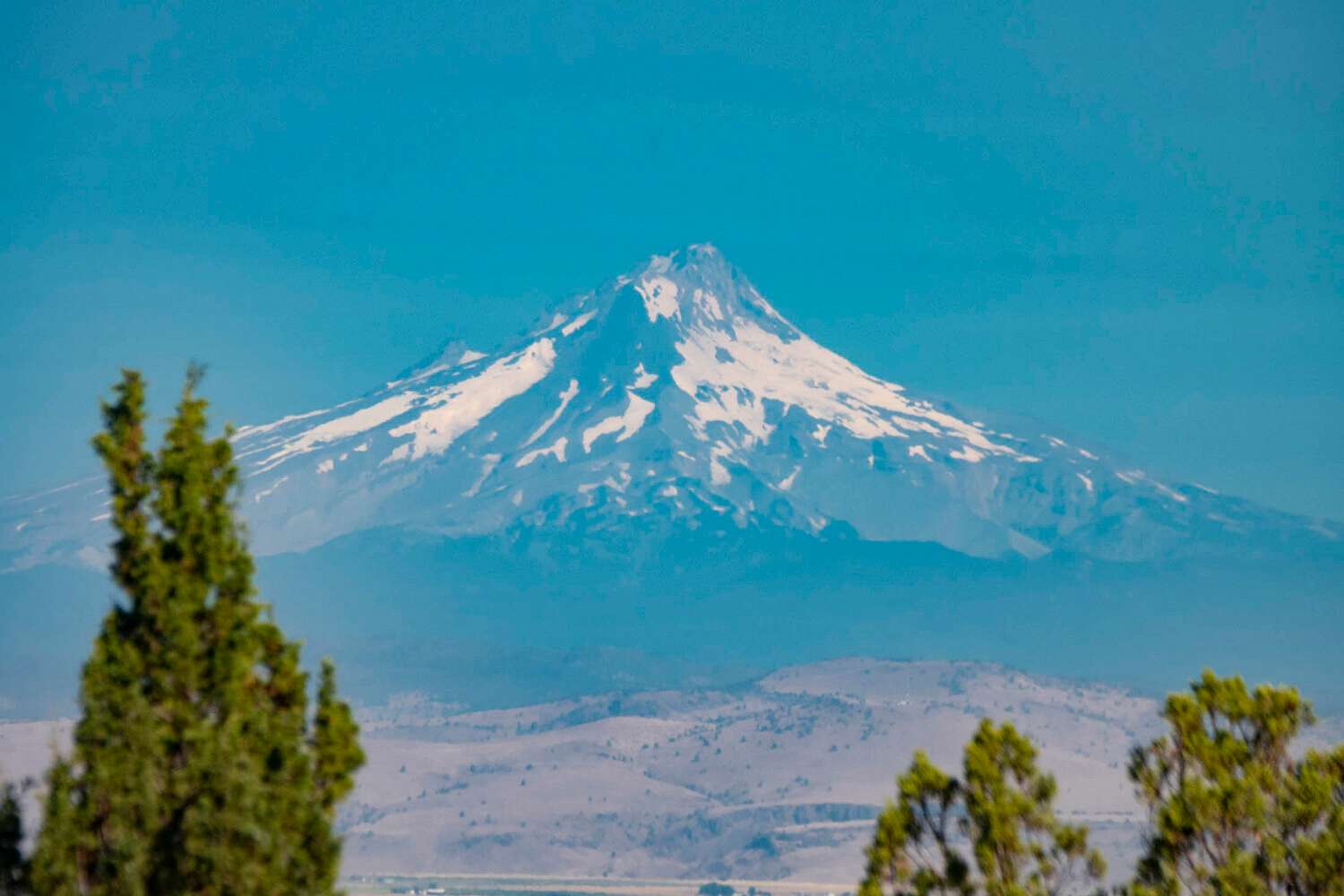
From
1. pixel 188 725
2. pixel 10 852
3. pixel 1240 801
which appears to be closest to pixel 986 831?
pixel 1240 801

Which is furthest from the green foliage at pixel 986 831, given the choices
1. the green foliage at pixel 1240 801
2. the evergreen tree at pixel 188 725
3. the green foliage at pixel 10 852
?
the green foliage at pixel 10 852

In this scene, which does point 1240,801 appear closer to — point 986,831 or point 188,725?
point 986,831

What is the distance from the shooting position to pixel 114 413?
27.1m

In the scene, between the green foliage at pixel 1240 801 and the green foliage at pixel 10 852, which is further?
the green foliage at pixel 1240 801

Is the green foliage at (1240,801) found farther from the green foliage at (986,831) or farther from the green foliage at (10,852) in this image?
the green foliage at (10,852)

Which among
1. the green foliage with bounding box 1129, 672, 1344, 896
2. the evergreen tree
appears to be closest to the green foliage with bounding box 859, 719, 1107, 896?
the green foliage with bounding box 1129, 672, 1344, 896

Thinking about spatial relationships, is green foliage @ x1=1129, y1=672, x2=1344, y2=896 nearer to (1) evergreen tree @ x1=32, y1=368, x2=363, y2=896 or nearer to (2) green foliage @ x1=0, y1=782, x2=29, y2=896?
(1) evergreen tree @ x1=32, y1=368, x2=363, y2=896

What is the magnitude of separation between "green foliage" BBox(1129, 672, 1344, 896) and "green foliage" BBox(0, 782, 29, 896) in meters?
19.7

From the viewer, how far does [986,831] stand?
112ft

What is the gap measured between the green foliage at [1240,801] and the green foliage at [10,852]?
19708 mm

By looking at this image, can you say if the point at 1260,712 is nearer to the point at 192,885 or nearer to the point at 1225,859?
the point at 1225,859

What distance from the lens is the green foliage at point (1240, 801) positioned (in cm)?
3444

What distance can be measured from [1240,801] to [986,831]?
5.19m

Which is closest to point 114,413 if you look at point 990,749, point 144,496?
point 144,496
